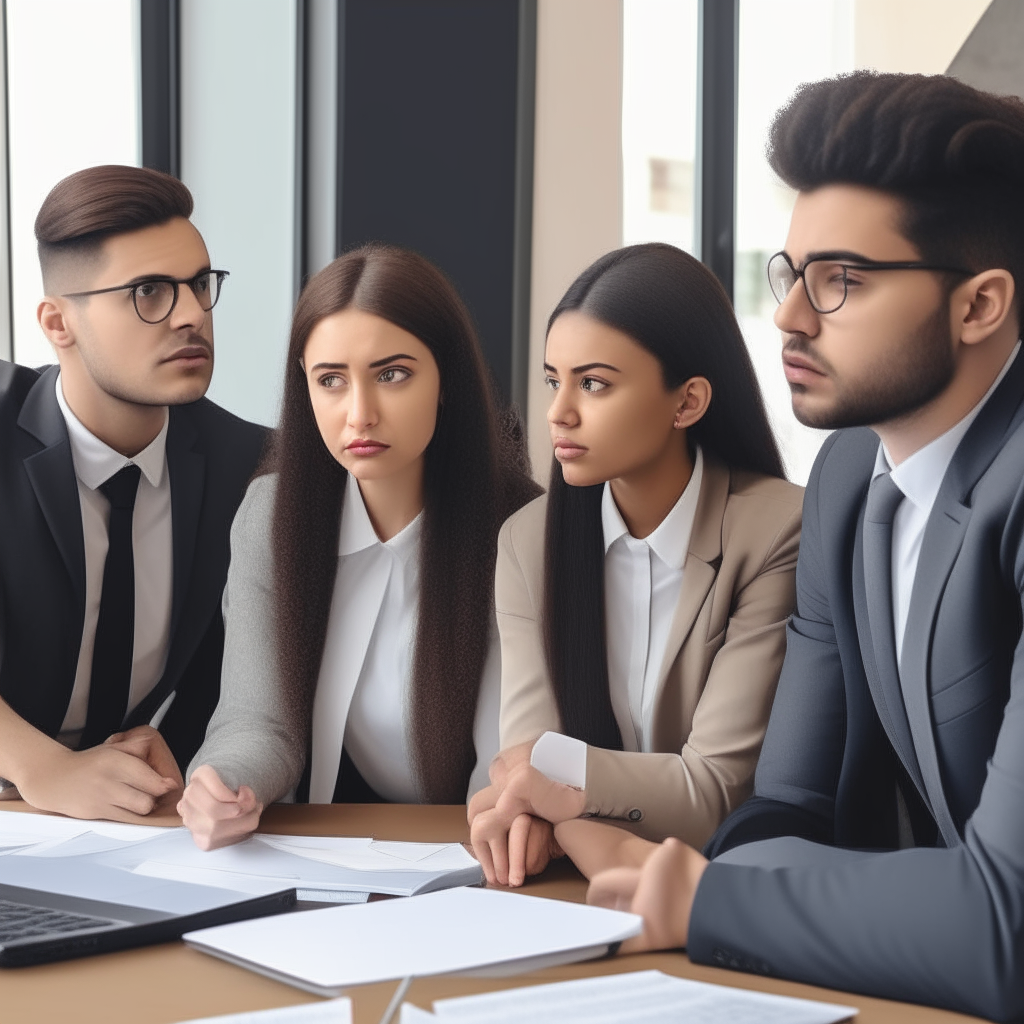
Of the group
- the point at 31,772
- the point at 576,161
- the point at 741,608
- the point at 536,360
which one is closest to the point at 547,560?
the point at 741,608

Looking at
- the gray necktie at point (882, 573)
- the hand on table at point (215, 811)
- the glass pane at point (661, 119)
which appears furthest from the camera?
the glass pane at point (661, 119)

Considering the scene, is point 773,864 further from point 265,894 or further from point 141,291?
point 141,291

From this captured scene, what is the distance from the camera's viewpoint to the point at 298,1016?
1049 millimetres

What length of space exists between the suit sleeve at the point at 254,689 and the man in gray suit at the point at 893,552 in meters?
0.66

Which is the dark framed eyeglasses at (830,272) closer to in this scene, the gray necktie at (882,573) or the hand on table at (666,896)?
the gray necktie at (882,573)

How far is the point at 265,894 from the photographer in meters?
1.37

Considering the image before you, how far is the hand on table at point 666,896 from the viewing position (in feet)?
4.12

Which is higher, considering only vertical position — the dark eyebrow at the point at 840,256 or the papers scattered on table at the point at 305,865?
the dark eyebrow at the point at 840,256

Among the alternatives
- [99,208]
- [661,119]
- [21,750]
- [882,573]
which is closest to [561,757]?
[882,573]

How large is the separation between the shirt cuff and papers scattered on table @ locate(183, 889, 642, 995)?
1.30 ft

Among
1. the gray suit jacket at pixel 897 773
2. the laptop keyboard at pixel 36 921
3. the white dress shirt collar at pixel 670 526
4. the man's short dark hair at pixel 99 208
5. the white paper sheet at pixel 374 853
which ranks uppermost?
the man's short dark hair at pixel 99 208

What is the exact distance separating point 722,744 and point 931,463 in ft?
1.74

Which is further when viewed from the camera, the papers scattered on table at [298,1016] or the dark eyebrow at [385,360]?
the dark eyebrow at [385,360]

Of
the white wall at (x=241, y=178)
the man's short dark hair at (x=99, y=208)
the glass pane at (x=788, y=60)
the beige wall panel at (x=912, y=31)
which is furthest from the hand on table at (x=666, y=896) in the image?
the beige wall panel at (x=912, y=31)
